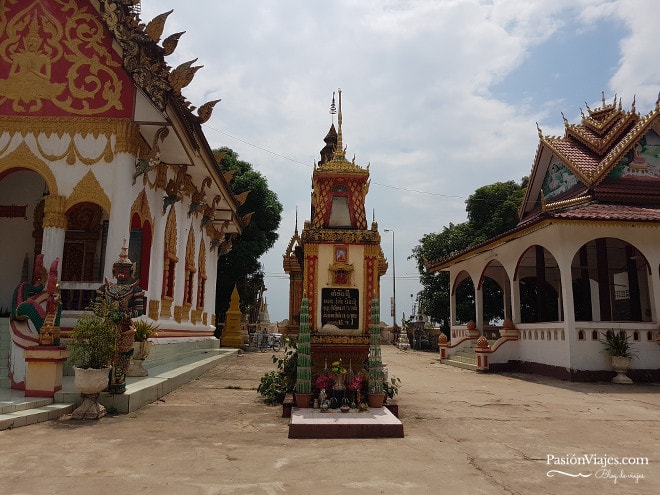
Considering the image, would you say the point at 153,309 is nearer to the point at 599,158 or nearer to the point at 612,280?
the point at 599,158

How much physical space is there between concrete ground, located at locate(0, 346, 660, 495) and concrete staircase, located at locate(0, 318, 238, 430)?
7.4 inches

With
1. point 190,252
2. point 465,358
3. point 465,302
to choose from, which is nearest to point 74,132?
point 190,252

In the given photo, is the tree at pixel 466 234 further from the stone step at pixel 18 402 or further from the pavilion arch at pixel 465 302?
the stone step at pixel 18 402

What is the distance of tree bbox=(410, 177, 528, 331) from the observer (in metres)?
27.2

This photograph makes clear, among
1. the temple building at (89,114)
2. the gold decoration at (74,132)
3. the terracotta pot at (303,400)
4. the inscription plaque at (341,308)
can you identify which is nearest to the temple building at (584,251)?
the inscription plaque at (341,308)

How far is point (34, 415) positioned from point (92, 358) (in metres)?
0.94

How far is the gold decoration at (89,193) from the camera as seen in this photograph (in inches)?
383

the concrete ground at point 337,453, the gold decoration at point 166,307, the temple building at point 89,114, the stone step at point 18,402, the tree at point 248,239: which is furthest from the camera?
the tree at point 248,239

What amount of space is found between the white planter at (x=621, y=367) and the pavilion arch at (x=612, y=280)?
140cm

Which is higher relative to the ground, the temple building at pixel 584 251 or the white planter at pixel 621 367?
the temple building at pixel 584 251

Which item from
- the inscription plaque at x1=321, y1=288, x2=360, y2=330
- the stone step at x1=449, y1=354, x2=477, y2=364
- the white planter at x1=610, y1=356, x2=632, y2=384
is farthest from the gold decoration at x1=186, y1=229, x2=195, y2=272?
the white planter at x1=610, y1=356, x2=632, y2=384

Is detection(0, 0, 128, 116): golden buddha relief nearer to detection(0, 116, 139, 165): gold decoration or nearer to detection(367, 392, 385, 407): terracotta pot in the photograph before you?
detection(0, 116, 139, 165): gold decoration

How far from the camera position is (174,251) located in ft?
43.4

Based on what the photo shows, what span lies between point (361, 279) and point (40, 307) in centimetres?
507
